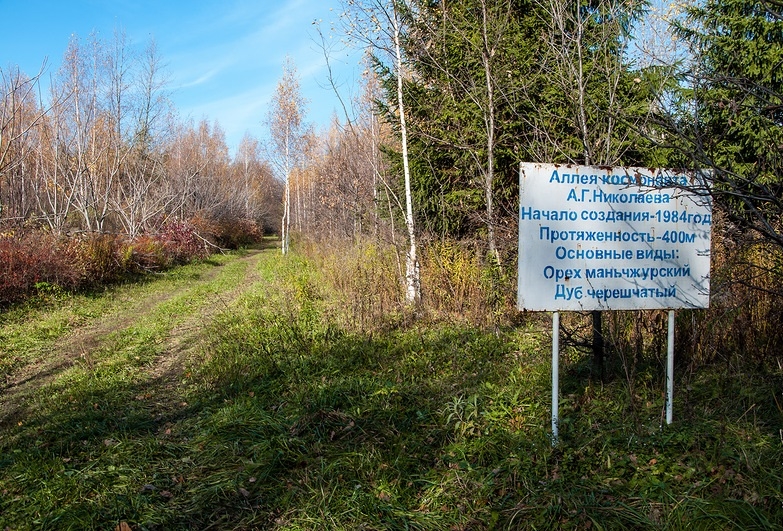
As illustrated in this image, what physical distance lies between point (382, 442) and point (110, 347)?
6.01 metres

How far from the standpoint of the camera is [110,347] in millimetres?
8570

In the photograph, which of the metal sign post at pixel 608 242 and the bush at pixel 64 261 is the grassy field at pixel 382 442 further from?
the bush at pixel 64 261

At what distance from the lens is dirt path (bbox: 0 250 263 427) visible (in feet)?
21.9

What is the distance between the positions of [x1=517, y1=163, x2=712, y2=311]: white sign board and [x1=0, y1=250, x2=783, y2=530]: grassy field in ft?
2.99

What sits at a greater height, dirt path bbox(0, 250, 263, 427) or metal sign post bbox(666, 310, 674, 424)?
metal sign post bbox(666, 310, 674, 424)

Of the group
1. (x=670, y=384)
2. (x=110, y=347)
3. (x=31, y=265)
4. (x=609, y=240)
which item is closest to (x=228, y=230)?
(x=31, y=265)

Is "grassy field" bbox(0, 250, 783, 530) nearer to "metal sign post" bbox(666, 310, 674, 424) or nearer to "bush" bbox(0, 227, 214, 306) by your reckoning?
"metal sign post" bbox(666, 310, 674, 424)

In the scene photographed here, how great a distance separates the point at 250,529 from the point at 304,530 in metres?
0.38

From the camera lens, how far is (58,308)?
12164mm

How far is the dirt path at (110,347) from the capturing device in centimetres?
668

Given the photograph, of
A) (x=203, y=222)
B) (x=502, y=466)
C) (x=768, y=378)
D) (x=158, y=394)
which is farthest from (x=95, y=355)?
(x=203, y=222)

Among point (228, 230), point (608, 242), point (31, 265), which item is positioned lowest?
point (31, 265)

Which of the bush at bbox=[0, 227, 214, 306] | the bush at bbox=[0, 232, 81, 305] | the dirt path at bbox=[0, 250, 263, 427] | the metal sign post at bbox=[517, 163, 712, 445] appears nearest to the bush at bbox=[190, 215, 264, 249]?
the bush at bbox=[0, 227, 214, 306]

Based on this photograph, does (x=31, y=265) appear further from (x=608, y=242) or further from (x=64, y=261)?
(x=608, y=242)
